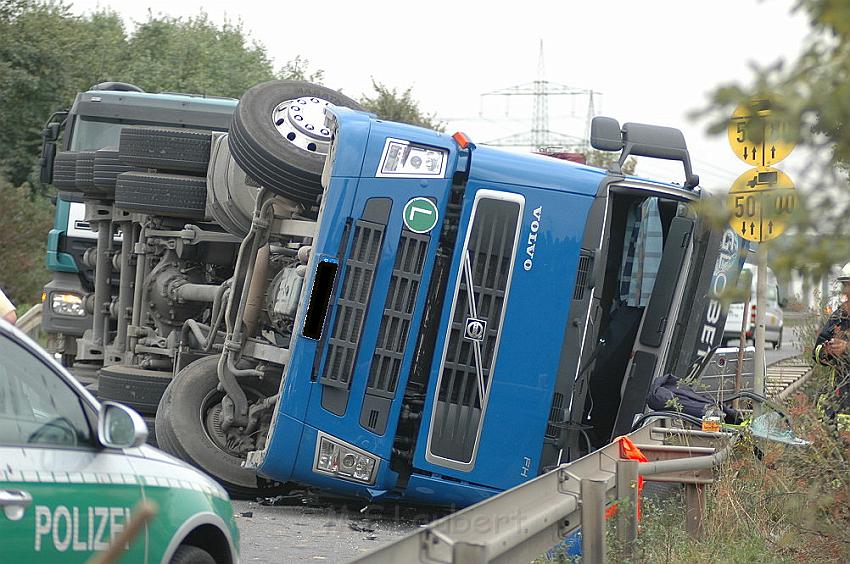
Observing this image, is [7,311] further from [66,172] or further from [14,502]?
[66,172]

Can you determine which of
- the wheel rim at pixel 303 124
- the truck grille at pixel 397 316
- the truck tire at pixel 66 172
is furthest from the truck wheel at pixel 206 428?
the truck tire at pixel 66 172

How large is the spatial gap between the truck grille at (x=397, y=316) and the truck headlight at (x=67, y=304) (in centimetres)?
613

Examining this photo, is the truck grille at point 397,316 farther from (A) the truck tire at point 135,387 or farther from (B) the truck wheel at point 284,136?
(A) the truck tire at point 135,387

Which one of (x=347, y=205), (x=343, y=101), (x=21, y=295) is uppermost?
(x=343, y=101)

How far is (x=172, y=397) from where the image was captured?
28.8ft

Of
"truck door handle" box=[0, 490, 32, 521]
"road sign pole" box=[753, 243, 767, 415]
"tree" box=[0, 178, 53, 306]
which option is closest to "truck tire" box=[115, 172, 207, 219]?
"road sign pole" box=[753, 243, 767, 415]

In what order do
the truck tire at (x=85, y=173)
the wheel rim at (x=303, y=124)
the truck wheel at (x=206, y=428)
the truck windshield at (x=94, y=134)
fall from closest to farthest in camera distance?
the truck wheel at (x=206, y=428) < the wheel rim at (x=303, y=124) < the truck tire at (x=85, y=173) < the truck windshield at (x=94, y=134)

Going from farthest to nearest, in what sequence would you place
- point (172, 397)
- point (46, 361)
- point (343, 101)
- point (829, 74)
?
1. point (343, 101)
2. point (172, 397)
3. point (46, 361)
4. point (829, 74)

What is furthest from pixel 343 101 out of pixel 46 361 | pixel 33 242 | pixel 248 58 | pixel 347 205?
pixel 248 58

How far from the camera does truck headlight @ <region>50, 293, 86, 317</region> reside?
525 inches

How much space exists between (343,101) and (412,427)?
107 inches

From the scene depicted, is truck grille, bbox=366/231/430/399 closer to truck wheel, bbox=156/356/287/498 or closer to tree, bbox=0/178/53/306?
truck wheel, bbox=156/356/287/498

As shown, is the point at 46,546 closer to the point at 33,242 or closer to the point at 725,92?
the point at 725,92

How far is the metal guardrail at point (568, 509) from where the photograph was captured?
10.9 feet
